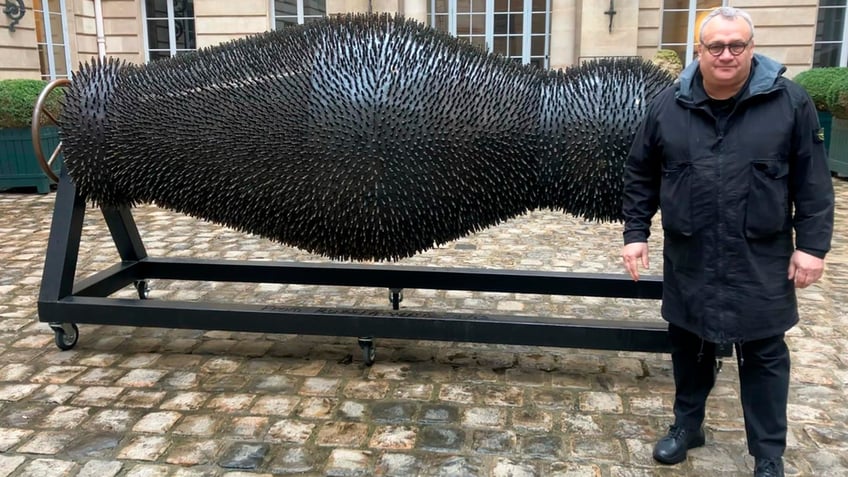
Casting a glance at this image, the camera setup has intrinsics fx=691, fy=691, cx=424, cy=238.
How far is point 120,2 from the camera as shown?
13.0 m

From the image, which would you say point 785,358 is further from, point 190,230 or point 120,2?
point 120,2

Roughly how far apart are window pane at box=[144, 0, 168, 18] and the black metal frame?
10395 mm

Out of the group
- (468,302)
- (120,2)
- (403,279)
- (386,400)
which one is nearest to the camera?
(386,400)

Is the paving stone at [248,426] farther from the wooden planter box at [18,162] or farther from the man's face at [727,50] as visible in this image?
the wooden planter box at [18,162]

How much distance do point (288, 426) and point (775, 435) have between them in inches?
71.8

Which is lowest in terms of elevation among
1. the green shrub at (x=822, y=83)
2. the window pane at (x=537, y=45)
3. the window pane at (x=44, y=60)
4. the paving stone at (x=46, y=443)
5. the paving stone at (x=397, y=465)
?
the paving stone at (x=397, y=465)

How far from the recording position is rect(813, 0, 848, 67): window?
454 inches

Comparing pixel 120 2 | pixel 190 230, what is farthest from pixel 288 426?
pixel 120 2

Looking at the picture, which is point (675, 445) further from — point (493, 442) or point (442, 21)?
point (442, 21)

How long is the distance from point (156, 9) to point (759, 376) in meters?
13.5

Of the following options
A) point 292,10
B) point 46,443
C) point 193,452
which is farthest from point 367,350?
point 292,10

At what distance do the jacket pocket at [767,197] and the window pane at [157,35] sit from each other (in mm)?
13201

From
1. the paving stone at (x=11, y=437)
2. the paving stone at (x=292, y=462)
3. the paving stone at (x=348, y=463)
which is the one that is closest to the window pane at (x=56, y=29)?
the paving stone at (x=11, y=437)

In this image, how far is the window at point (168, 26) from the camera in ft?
43.1
